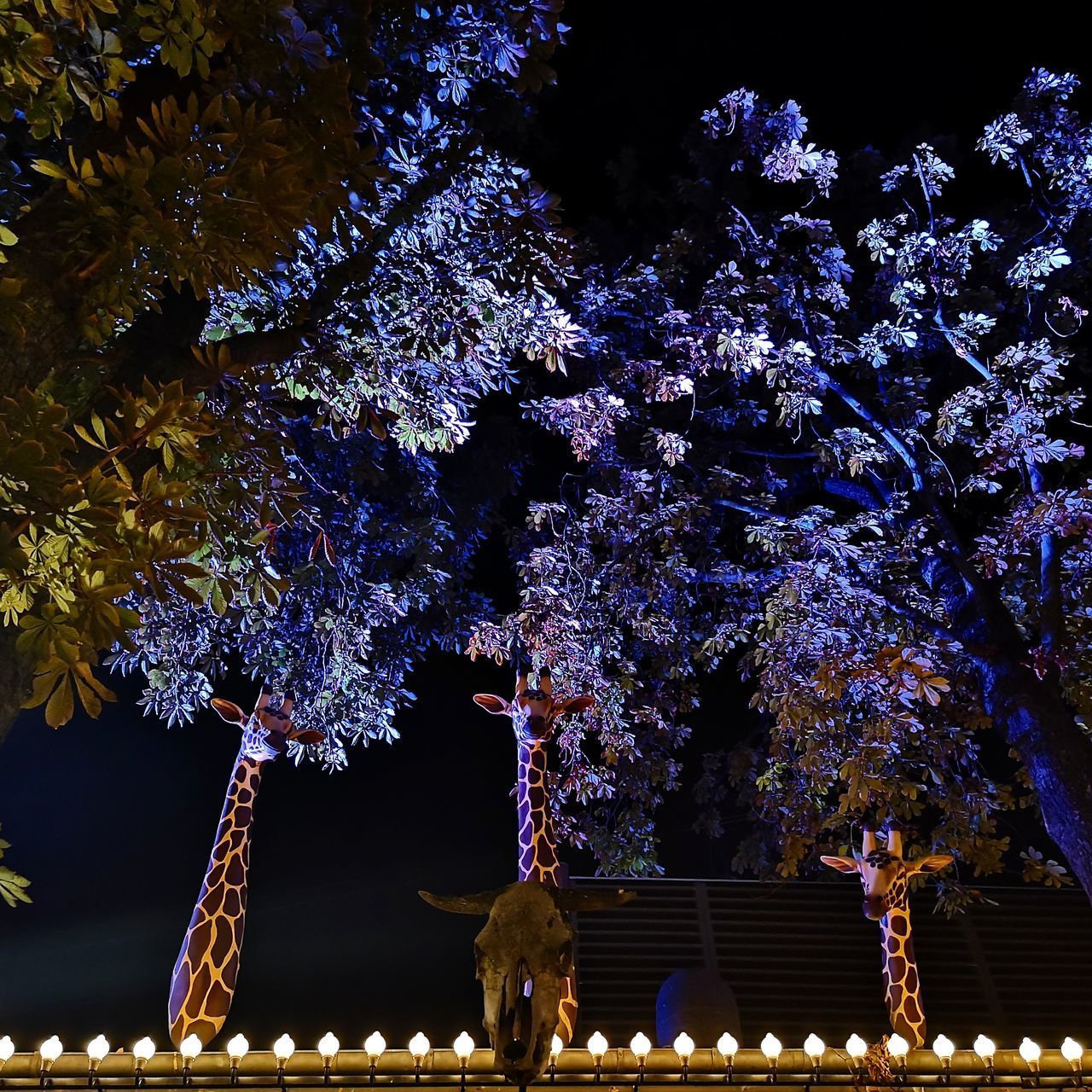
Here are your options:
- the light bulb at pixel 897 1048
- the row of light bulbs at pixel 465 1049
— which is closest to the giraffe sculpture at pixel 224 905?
the row of light bulbs at pixel 465 1049

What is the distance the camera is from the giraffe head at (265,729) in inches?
202

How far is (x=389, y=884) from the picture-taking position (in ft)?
31.9

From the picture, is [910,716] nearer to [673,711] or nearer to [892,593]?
[892,593]

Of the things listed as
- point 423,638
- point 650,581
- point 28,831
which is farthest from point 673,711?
point 28,831

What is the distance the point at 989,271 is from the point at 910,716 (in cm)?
409

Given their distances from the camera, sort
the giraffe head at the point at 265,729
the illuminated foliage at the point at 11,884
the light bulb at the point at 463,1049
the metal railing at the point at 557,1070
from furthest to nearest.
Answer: the giraffe head at the point at 265,729 → the light bulb at the point at 463,1049 → the metal railing at the point at 557,1070 → the illuminated foliage at the point at 11,884

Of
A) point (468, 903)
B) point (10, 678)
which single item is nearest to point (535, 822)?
point (468, 903)

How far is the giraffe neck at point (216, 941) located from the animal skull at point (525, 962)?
173 centimetres

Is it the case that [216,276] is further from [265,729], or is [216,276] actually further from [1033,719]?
[1033,719]

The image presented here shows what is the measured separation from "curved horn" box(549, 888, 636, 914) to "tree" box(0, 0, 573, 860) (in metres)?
1.29

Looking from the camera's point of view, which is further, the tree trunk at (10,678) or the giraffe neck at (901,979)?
the giraffe neck at (901,979)

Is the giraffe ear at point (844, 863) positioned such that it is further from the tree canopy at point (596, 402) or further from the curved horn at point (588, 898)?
the curved horn at point (588, 898)

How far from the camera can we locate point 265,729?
5.18 m

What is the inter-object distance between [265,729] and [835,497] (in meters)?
6.05
